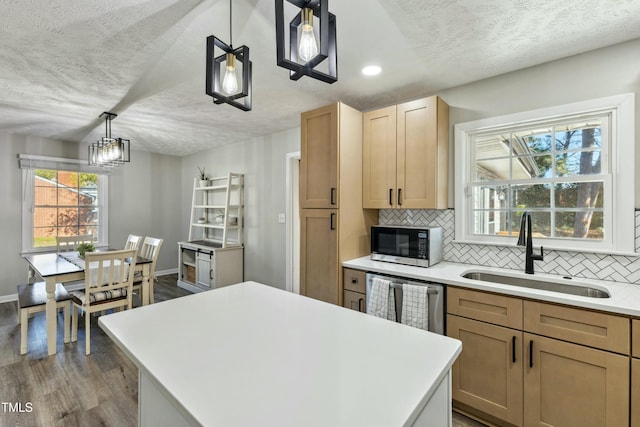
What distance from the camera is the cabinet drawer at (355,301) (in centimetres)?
241

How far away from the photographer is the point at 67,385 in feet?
7.51

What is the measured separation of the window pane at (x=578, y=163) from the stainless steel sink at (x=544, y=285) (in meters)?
0.79

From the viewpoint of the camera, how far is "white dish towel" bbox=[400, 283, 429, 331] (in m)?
2.06

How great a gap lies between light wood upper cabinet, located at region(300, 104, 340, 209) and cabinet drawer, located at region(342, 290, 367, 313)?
0.75 m

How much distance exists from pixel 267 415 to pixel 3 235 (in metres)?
5.53

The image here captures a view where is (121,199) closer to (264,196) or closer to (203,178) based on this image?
(203,178)

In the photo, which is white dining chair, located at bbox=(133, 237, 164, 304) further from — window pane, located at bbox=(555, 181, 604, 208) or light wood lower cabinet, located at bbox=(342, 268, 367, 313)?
window pane, located at bbox=(555, 181, 604, 208)

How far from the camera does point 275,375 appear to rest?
0.81 meters

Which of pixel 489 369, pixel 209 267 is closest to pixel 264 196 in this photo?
pixel 209 267

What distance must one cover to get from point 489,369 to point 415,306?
1.81 feet

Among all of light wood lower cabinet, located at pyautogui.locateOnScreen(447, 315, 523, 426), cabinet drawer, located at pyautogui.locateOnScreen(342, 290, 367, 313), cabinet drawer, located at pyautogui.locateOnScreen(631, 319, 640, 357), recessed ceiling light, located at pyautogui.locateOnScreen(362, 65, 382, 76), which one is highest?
recessed ceiling light, located at pyautogui.locateOnScreen(362, 65, 382, 76)

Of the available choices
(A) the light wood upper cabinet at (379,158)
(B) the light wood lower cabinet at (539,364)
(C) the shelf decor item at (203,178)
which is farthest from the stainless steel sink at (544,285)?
(C) the shelf decor item at (203,178)

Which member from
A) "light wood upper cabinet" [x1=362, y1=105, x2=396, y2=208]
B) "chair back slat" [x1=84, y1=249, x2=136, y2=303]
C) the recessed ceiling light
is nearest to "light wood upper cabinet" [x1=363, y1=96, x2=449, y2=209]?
"light wood upper cabinet" [x1=362, y1=105, x2=396, y2=208]

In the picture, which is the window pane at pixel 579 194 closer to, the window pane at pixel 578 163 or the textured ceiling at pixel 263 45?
the window pane at pixel 578 163
